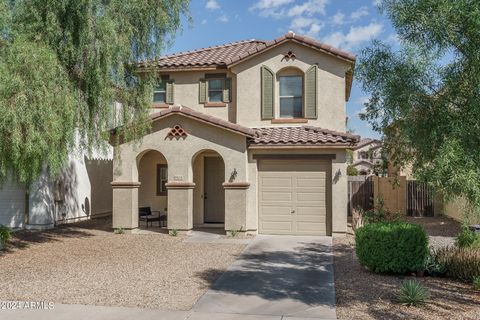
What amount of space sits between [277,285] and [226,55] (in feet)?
41.0

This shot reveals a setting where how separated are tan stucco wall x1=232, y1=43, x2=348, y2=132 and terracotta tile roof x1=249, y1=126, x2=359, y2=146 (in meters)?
0.88

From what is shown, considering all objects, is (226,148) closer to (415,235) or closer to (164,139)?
(164,139)

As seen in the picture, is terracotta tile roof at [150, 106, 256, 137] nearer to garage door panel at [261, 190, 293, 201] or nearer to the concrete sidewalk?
garage door panel at [261, 190, 293, 201]

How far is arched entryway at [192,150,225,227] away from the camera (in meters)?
18.5

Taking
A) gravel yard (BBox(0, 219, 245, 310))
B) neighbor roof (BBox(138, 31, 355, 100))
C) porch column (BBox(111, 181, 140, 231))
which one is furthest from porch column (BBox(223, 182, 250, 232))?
neighbor roof (BBox(138, 31, 355, 100))

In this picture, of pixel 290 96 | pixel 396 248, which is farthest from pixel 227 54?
pixel 396 248

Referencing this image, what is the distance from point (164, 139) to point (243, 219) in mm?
4221

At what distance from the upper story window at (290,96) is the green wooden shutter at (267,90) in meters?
0.42

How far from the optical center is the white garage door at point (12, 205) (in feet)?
57.8

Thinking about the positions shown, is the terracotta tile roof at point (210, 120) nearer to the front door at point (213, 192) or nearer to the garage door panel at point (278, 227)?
the front door at point (213, 192)

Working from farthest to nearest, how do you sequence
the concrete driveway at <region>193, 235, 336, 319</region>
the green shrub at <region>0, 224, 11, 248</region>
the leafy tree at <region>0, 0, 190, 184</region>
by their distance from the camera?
the green shrub at <region>0, 224, 11, 248</region>
the leafy tree at <region>0, 0, 190, 184</region>
the concrete driveway at <region>193, 235, 336, 319</region>

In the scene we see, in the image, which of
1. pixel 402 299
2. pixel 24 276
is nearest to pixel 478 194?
pixel 402 299

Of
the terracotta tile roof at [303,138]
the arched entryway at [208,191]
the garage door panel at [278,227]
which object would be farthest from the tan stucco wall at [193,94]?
the garage door panel at [278,227]

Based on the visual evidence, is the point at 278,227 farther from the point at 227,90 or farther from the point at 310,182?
the point at 227,90
